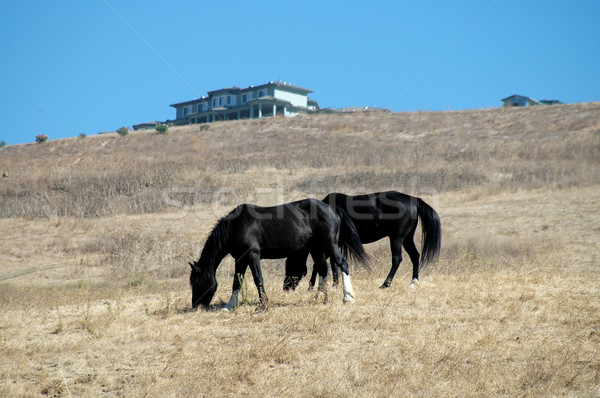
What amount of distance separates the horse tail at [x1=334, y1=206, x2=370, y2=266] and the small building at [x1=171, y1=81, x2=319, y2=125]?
222 feet

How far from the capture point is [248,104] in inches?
3201

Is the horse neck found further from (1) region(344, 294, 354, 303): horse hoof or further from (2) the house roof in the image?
(2) the house roof

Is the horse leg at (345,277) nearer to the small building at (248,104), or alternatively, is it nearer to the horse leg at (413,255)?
the horse leg at (413,255)

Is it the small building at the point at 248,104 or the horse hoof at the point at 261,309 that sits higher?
the small building at the point at 248,104

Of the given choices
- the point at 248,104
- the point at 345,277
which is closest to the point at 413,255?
the point at 345,277

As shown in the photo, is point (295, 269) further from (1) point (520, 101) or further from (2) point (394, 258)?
(1) point (520, 101)

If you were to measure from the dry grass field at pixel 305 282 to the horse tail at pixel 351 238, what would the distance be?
0.71 metres

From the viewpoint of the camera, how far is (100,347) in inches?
290

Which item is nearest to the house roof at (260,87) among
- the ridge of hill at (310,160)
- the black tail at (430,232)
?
the ridge of hill at (310,160)

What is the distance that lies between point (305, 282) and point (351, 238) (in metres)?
2.00

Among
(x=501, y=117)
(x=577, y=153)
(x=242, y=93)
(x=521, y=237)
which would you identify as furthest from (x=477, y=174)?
(x=242, y=93)

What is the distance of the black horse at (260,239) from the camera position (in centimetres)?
953

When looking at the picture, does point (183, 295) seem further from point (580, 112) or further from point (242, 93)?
point (242, 93)

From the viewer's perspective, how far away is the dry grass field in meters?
6.20
